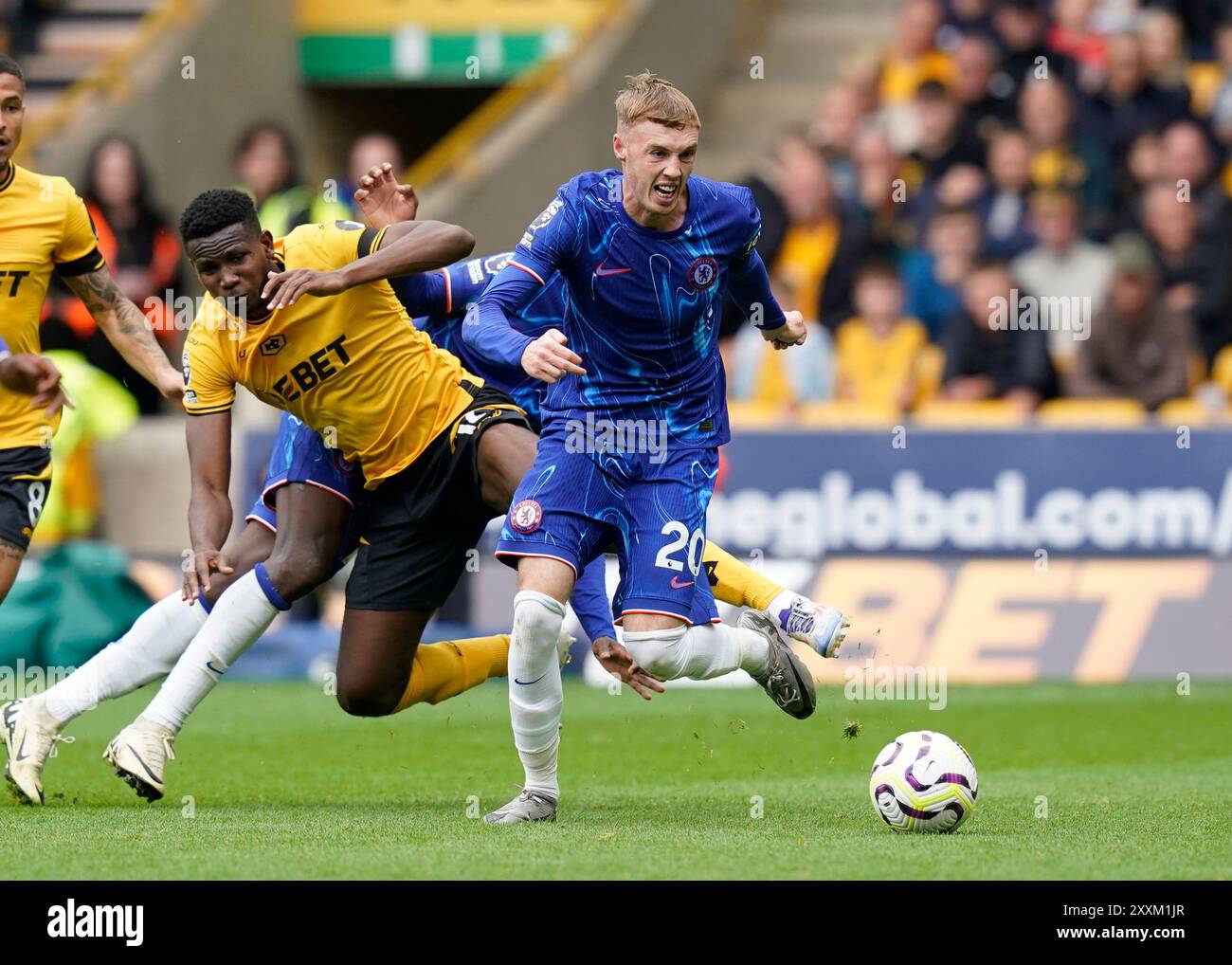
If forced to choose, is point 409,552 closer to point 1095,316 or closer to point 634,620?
point 634,620

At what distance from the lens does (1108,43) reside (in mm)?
15430

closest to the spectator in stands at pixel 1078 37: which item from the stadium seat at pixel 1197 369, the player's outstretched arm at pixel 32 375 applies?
the stadium seat at pixel 1197 369

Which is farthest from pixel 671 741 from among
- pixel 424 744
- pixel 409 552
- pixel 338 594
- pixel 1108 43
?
pixel 1108 43

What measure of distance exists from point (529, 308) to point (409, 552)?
105 centimetres

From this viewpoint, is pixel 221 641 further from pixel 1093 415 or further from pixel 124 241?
pixel 124 241

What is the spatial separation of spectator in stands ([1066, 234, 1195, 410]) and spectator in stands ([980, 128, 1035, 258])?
46.0 inches

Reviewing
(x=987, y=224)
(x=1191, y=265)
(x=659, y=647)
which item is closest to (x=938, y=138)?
(x=987, y=224)

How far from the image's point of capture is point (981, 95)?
1572cm

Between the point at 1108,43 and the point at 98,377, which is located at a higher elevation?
the point at 1108,43

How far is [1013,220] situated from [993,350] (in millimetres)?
1424

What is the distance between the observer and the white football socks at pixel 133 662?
7801 millimetres

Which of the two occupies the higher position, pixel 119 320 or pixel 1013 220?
pixel 1013 220

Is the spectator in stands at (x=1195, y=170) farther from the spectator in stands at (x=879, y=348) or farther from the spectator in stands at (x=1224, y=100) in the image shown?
the spectator in stands at (x=879, y=348)
